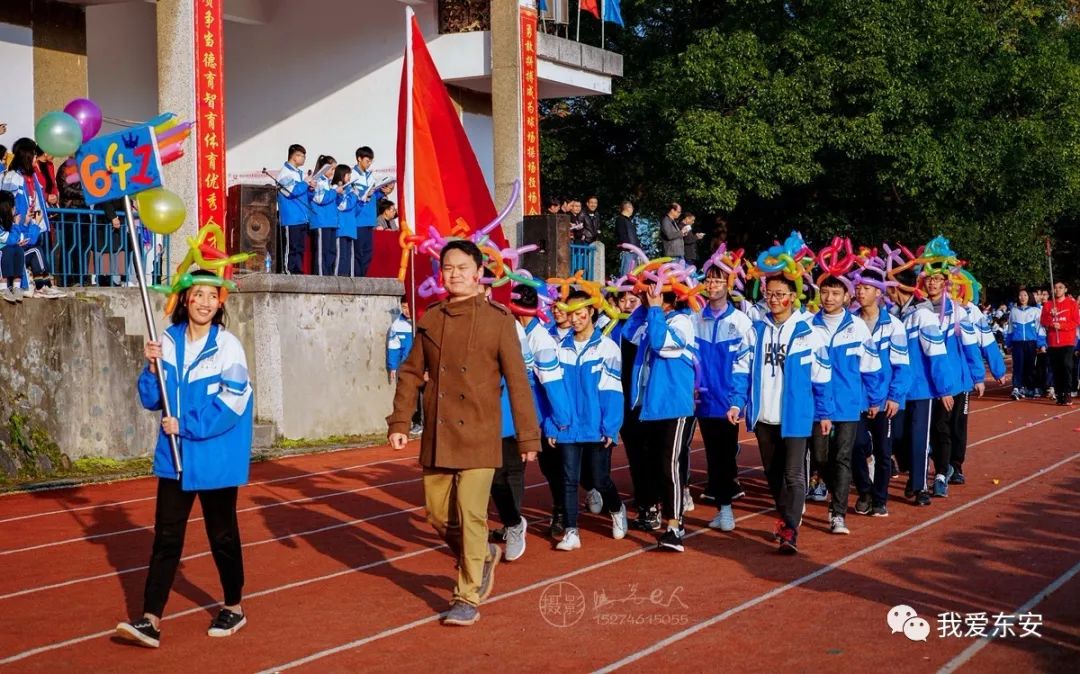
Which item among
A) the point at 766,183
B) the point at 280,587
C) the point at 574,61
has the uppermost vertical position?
the point at 574,61

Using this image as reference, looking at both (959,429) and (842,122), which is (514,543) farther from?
(842,122)

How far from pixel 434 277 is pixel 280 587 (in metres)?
2.55

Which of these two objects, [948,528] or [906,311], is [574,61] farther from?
[948,528]

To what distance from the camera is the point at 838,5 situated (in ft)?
86.5

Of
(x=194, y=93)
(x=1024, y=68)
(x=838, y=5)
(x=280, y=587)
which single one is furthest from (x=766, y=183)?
(x=280, y=587)

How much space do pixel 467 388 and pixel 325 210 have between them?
10.6m

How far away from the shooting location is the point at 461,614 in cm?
704

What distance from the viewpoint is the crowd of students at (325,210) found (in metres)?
17.0

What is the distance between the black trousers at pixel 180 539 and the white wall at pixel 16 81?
11098mm

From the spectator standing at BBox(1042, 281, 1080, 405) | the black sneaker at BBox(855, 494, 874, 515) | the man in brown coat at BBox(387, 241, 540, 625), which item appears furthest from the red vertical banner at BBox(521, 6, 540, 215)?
the man in brown coat at BBox(387, 241, 540, 625)

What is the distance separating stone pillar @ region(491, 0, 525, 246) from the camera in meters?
21.8

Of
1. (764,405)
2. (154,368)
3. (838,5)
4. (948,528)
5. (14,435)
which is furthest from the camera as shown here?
(838,5)

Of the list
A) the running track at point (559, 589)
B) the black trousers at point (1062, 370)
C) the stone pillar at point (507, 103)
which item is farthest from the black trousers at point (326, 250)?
the black trousers at point (1062, 370)

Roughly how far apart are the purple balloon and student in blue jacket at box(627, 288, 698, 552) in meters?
3.82
